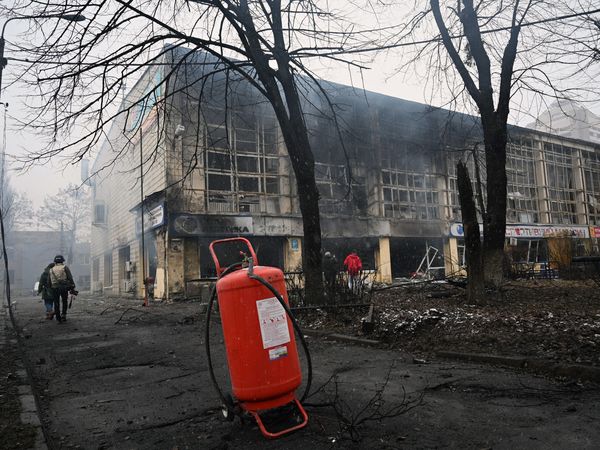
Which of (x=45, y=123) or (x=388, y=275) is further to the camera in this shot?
(x=388, y=275)

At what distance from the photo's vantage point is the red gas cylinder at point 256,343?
277cm

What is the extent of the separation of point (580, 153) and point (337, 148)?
78.3 ft

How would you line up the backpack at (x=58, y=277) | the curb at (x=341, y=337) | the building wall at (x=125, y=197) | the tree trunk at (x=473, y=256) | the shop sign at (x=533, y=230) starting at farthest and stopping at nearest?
the shop sign at (x=533, y=230) < the building wall at (x=125, y=197) < the backpack at (x=58, y=277) < the tree trunk at (x=473, y=256) < the curb at (x=341, y=337)

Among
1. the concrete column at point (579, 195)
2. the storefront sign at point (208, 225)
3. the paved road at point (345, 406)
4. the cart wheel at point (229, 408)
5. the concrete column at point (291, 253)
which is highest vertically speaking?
the concrete column at point (579, 195)

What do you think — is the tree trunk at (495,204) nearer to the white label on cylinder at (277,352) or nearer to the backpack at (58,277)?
the white label on cylinder at (277,352)

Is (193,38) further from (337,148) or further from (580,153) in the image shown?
(580,153)

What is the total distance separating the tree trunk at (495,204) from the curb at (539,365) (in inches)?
148

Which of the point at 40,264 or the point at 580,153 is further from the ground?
the point at 580,153

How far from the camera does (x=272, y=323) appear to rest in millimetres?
2830

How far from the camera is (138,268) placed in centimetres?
2047

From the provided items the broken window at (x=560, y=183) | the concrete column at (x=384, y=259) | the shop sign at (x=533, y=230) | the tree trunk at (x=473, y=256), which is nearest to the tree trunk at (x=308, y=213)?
the tree trunk at (x=473, y=256)

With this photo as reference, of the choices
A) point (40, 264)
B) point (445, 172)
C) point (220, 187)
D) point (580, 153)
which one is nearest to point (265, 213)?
point (220, 187)

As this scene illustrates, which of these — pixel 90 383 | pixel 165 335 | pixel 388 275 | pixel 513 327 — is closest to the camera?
pixel 90 383

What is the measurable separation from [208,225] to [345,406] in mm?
14285
